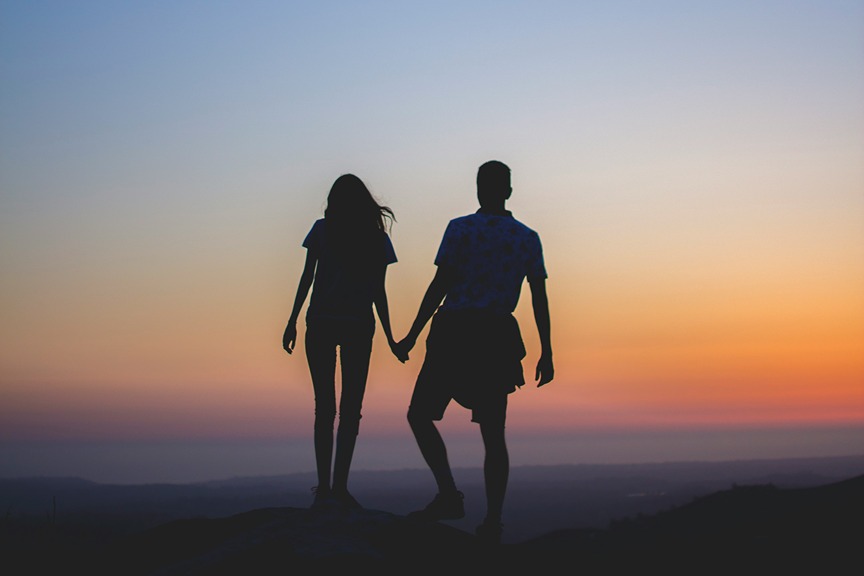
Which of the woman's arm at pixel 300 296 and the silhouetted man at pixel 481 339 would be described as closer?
the silhouetted man at pixel 481 339

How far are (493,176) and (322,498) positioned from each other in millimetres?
2896

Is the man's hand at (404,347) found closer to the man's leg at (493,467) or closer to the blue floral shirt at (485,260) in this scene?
the blue floral shirt at (485,260)

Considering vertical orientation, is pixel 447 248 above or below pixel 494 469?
above

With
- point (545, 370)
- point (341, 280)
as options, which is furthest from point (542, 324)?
point (341, 280)

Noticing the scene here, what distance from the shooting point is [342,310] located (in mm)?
7566

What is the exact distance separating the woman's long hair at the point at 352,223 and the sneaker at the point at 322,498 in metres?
1.83

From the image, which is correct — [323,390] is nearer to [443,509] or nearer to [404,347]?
[404,347]

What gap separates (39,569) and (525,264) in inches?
206

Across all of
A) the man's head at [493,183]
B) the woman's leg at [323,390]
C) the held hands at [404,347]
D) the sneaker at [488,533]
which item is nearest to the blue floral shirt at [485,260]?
the man's head at [493,183]

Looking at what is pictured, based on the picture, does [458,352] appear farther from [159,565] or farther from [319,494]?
[159,565]

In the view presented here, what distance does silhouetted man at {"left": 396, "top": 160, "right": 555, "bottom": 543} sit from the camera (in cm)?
704

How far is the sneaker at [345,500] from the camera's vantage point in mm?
7410

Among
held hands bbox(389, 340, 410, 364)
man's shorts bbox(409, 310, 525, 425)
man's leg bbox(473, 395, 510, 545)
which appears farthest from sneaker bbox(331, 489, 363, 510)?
held hands bbox(389, 340, 410, 364)

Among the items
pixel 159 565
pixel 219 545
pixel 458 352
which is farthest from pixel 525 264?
pixel 159 565
